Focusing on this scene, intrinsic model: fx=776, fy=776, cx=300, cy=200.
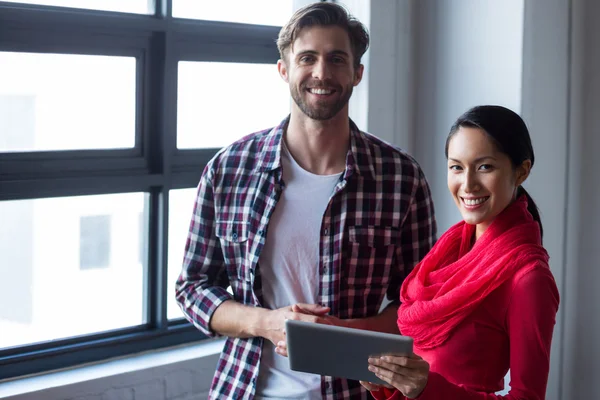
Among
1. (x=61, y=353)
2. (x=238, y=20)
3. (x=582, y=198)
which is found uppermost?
(x=238, y=20)

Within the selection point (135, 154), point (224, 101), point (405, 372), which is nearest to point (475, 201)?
point (405, 372)

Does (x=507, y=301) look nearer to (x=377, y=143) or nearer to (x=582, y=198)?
(x=377, y=143)

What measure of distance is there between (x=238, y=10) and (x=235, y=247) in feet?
3.42

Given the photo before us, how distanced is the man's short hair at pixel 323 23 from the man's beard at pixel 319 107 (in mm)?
131

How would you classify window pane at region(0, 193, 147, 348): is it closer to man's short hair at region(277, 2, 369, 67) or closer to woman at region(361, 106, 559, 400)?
man's short hair at region(277, 2, 369, 67)

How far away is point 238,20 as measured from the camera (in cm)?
268

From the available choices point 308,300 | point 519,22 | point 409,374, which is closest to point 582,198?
point 519,22

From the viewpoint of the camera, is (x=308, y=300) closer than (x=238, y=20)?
Yes

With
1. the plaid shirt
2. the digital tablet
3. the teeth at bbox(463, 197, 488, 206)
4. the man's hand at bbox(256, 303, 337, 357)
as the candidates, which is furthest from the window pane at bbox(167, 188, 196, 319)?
the teeth at bbox(463, 197, 488, 206)

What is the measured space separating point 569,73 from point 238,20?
1144 millimetres

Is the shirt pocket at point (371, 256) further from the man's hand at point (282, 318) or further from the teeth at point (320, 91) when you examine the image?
the teeth at point (320, 91)

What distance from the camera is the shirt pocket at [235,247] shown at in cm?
196

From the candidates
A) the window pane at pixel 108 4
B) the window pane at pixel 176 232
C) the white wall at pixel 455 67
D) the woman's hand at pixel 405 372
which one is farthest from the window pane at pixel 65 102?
the woman's hand at pixel 405 372

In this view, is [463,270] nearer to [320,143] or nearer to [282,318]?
[282,318]
